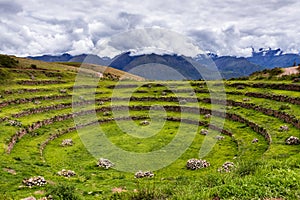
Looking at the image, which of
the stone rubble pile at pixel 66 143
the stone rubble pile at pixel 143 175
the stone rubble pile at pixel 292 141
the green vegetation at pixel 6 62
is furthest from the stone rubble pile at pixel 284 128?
the green vegetation at pixel 6 62

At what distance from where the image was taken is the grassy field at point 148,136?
1423 cm

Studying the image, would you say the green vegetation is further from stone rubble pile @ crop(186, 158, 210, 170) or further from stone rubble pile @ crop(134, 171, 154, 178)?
stone rubble pile @ crop(186, 158, 210, 170)

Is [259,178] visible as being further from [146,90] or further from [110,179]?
[146,90]

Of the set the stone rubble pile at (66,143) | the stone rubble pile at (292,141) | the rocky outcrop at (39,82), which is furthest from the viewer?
the rocky outcrop at (39,82)

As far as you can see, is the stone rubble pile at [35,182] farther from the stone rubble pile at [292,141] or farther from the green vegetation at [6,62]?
the green vegetation at [6,62]

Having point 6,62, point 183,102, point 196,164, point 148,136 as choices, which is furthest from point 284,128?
point 6,62

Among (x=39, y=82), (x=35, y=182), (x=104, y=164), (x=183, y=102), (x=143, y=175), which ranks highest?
(x=39, y=82)

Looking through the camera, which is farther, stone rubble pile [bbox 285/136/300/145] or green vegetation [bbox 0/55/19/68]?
green vegetation [bbox 0/55/19/68]

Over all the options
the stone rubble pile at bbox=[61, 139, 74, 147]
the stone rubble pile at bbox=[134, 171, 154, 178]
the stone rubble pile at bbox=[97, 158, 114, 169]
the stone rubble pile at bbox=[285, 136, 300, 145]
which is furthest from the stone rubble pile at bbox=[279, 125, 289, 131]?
the stone rubble pile at bbox=[61, 139, 74, 147]

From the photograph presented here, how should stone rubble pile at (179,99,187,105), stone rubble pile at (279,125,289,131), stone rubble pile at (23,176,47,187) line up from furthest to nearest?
stone rubble pile at (179,99,187,105) < stone rubble pile at (279,125,289,131) < stone rubble pile at (23,176,47,187)

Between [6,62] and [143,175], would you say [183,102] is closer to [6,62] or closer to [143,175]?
[143,175]

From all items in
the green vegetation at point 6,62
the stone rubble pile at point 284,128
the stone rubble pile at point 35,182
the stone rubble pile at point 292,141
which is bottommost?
the stone rubble pile at point 35,182

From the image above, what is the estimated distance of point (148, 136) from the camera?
36.7 metres

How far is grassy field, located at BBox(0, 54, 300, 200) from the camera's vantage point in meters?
14.2
